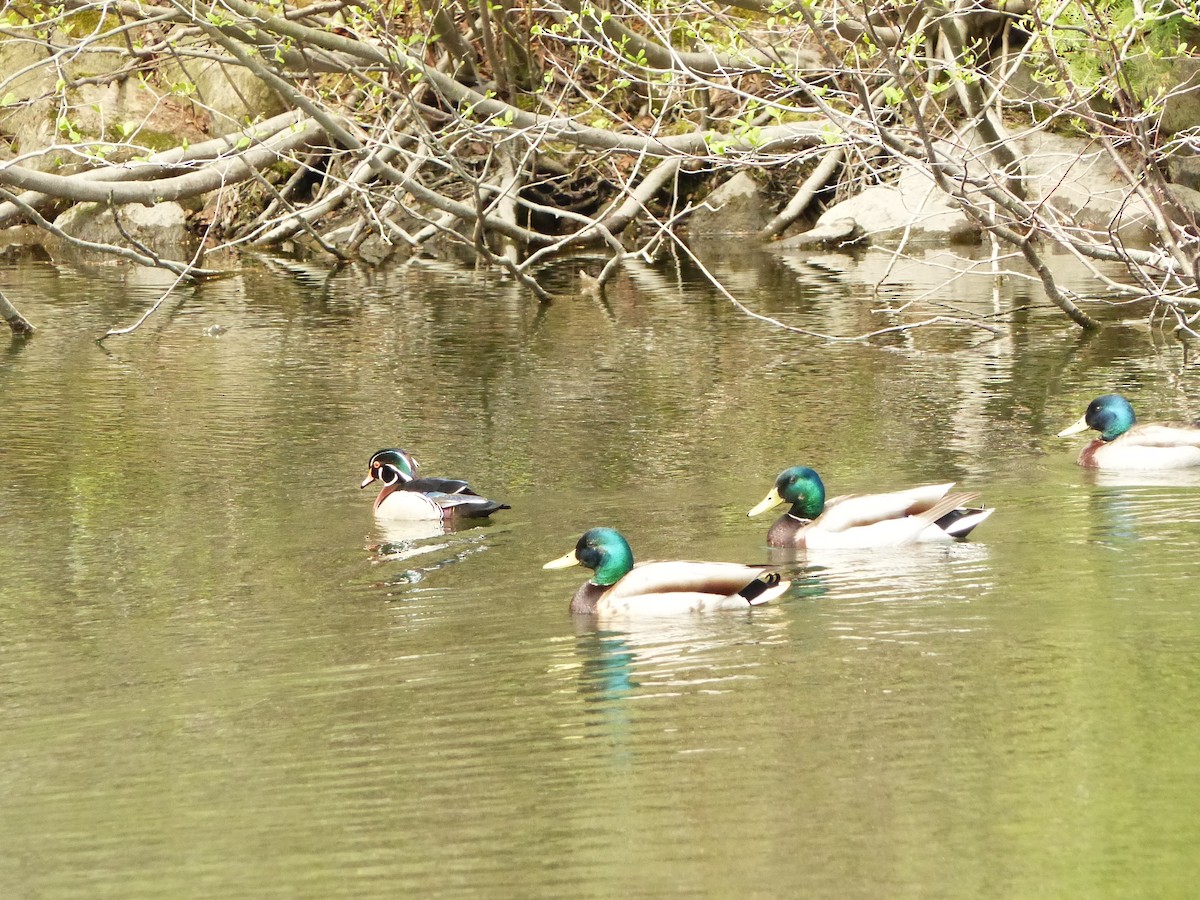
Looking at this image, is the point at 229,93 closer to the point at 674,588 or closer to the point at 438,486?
the point at 438,486

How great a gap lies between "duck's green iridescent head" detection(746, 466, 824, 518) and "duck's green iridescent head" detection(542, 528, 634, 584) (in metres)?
1.34

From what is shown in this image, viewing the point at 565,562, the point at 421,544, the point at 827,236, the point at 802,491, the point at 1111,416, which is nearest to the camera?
the point at 565,562

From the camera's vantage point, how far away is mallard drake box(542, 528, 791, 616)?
753 centimetres

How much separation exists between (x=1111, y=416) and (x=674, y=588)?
4234mm

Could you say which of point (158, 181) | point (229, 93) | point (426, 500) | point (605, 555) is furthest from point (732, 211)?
point (605, 555)

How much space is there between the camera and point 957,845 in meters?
4.91

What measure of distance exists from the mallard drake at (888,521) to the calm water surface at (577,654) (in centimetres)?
20

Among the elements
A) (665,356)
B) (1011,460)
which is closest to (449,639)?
(1011,460)

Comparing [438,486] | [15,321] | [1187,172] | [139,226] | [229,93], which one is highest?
[229,93]

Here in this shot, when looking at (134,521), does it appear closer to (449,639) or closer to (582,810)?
(449,639)

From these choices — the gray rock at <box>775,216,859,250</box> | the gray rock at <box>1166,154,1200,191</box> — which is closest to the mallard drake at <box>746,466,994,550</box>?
the gray rock at <box>775,216,859,250</box>

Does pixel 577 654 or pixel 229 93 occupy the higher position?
pixel 229 93

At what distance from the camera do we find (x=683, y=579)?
7598 mm

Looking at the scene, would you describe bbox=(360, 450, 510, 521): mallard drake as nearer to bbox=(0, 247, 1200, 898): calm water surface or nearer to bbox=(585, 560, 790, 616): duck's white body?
bbox=(0, 247, 1200, 898): calm water surface
